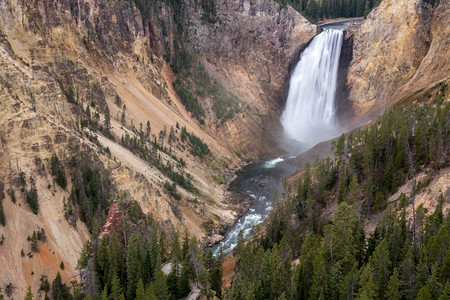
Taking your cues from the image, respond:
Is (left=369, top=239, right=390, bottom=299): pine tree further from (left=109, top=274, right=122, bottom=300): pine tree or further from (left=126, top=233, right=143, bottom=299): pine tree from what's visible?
(left=109, top=274, right=122, bottom=300): pine tree

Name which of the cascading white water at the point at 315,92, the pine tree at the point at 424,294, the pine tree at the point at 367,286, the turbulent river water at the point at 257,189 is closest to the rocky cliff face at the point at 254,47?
the cascading white water at the point at 315,92

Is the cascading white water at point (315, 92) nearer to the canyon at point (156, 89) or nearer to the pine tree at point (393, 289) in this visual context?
the canyon at point (156, 89)

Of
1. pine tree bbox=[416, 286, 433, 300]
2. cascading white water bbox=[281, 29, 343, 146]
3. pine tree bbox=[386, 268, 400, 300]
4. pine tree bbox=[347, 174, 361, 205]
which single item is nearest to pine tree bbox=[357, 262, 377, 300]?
pine tree bbox=[386, 268, 400, 300]

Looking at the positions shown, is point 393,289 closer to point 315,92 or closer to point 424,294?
point 424,294

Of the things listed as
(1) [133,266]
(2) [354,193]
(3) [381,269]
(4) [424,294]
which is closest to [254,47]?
(2) [354,193]

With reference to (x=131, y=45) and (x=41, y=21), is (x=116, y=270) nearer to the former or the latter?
(x=41, y=21)

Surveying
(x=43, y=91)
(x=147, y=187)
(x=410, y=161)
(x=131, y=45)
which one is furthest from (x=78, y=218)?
(x=131, y=45)
